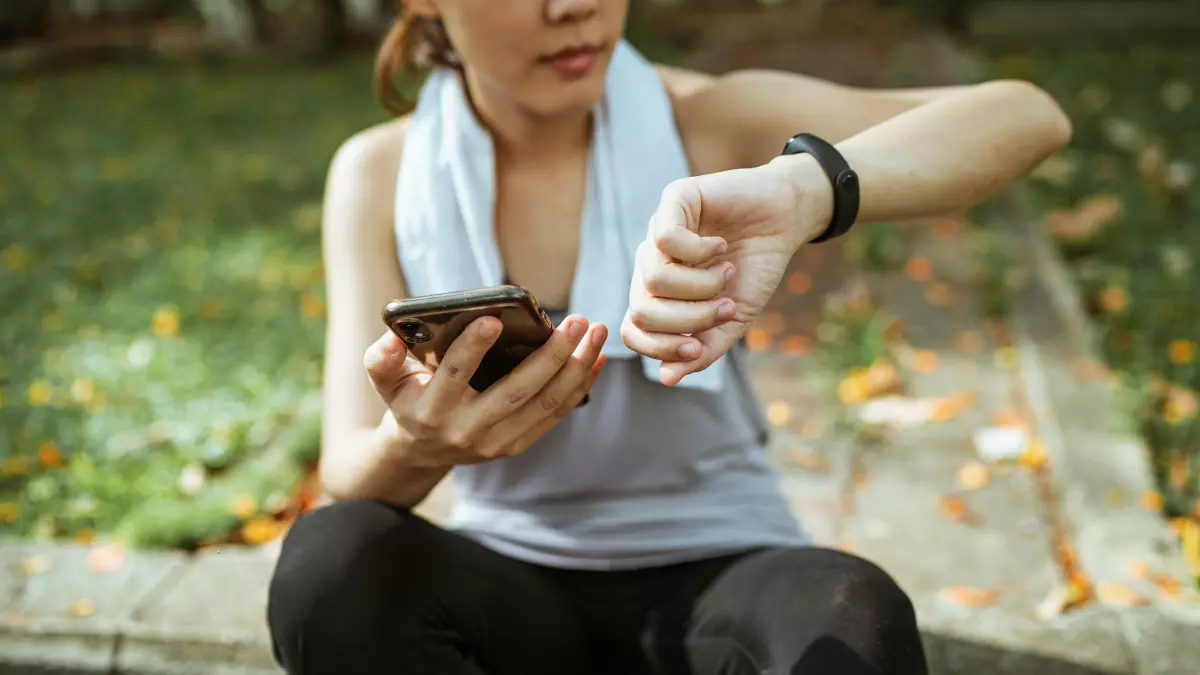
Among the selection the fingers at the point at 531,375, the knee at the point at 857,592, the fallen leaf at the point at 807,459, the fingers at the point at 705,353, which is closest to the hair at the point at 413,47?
the fingers at the point at 531,375

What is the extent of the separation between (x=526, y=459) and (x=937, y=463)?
4.59 feet

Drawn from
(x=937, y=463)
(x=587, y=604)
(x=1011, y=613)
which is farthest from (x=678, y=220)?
(x=937, y=463)

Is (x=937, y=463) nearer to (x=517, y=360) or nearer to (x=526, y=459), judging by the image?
(x=526, y=459)

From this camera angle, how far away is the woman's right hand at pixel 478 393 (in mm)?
1472

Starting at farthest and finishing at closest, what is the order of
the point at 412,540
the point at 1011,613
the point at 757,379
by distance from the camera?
the point at 757,379
the point at 1011,613
the point at 412,540

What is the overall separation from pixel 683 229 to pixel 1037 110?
0.71 metres

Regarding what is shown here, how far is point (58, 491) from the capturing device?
313 cm

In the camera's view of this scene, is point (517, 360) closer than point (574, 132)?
Yes

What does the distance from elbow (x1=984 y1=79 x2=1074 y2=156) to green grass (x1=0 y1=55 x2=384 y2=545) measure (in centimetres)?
197

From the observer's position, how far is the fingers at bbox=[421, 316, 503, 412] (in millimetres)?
1426

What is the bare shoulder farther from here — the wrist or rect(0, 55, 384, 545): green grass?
rect(0, 55, 384, 545): green grass

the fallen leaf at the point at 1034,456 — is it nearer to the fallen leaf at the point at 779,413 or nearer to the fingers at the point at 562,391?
the fallen leaf at the point at 779,413

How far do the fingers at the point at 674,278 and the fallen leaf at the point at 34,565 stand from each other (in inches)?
70.8

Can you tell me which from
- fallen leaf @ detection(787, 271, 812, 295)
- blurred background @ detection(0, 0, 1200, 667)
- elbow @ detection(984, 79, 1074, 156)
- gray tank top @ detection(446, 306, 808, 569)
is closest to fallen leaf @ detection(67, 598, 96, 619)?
blurred background @ detection(0, 0, 1200, 667)
